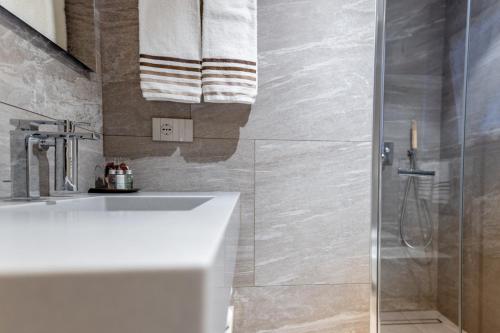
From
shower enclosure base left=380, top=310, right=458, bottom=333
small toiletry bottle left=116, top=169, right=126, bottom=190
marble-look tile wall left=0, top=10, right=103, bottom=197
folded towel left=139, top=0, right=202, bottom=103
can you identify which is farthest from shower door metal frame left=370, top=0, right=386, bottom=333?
marble-look tile wall left=0, top=10, right=103, bottom=197

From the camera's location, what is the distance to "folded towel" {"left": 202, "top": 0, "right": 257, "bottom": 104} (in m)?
1.04

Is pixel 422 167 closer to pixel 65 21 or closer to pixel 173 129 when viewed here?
pixel 173 129

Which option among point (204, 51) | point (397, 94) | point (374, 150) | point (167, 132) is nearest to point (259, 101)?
point (204, 51)

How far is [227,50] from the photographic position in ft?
3.41

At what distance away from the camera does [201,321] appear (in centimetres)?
18

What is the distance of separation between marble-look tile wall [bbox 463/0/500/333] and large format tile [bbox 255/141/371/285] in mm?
526

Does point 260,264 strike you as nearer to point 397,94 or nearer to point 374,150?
point 374,150

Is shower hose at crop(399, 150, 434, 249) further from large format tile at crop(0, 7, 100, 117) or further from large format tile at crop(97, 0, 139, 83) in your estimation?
large format tile at crop(0, 7, 100, 117)

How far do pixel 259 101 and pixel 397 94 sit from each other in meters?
0.71

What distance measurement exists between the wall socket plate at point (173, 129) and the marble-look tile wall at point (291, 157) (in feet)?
0.10

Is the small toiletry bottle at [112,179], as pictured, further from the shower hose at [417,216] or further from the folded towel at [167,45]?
the shower hose at [417,216]

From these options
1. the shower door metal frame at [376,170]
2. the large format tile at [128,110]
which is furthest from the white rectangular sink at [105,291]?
the shower door metal frame at [376,170]

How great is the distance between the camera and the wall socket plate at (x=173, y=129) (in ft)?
3.86

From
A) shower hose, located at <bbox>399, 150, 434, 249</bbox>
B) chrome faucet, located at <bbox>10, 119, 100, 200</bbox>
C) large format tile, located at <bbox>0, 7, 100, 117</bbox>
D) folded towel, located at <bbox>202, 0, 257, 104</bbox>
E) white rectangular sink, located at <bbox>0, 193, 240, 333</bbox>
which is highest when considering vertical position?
folded towel, located at <bbox>202, 0, 257, 104</bbox>
